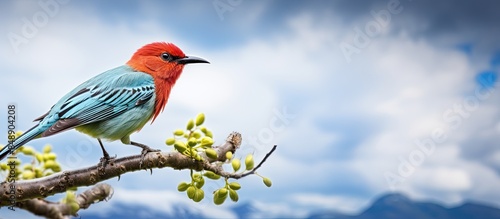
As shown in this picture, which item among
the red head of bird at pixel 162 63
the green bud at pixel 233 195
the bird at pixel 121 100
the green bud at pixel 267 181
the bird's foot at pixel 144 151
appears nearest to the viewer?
the green bud at pixel 267 181

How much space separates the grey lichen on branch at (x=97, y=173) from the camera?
250 centimetres

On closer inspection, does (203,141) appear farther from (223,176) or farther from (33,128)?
(33,128)

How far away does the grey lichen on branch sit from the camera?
250cm

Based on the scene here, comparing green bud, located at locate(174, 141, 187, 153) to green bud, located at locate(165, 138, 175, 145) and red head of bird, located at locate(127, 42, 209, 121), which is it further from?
red head of bird, located at locate(127, 42, 209, 121)

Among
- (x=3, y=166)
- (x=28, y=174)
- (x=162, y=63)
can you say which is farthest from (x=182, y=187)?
(x=162, y=63)

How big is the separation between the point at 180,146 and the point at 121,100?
1.38 meters

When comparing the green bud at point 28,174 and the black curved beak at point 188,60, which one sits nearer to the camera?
the green bud at point 28,174

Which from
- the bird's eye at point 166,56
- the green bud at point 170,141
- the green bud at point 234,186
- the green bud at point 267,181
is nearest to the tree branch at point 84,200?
the green bud at point 170,141

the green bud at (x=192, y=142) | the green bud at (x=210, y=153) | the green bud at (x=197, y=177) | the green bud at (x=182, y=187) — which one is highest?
the green bud at (x=192, y=142)

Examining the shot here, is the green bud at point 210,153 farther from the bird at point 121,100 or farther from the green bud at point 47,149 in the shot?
the green bud at point 47,149

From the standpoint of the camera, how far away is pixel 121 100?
11.7ft

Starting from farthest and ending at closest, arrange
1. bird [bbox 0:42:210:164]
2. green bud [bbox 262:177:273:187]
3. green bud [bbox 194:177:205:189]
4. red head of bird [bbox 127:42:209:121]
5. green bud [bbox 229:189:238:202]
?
red head of bird [bbox 127:42:209:121] → bird [bbox 0:42:210:164] → green bud [bbox 194:177:205:189] → green bud [bbox 229:189:238:202] → green bud [bbox 262:177:273:187]

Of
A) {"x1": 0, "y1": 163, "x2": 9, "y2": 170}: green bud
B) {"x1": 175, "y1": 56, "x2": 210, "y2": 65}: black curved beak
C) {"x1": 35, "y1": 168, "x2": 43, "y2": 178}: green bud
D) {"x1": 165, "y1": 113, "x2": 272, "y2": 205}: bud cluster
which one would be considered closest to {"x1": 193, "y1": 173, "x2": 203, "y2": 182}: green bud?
{"x1": 165, "y1": 113, "x2": 272, "y2": 205}: bud cluster

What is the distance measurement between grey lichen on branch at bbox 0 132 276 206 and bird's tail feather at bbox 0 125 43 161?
0.27 meters
